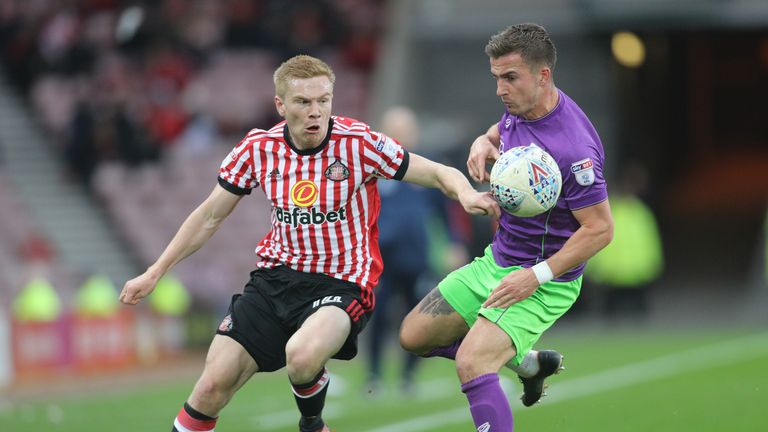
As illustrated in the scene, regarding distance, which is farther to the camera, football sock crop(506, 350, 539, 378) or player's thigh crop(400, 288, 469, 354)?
football sock crop(506, 350, 539, 378)

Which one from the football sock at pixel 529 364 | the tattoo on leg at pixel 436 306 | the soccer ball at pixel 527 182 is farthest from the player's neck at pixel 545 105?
the football sock at pixel 529 364

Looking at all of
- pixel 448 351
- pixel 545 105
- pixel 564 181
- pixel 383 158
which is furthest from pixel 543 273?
pixel 383 158

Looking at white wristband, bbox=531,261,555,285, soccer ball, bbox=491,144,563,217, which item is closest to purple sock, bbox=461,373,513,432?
white wristband, bbox=531,261,555,285

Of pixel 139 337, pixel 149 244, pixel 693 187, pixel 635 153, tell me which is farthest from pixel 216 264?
pixel 693 187

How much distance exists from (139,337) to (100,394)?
266 centimetres

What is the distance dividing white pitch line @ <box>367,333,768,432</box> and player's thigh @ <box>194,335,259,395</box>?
229 cm

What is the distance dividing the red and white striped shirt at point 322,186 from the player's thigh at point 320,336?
28cm

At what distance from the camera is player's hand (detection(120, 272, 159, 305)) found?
699cm

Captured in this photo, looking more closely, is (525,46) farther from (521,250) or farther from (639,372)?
(639,372)

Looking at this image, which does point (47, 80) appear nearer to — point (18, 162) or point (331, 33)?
point (18, 162)

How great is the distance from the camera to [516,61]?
6.70 meters

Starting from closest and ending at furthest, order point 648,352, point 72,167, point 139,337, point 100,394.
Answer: point 100,394, point 648,352, point 139,337, point 72,167

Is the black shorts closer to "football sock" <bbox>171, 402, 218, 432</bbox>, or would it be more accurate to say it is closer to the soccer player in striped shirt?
the soccer player in striped shirt

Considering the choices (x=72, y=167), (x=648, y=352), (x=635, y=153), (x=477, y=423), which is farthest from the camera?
(x=635, y=153)
